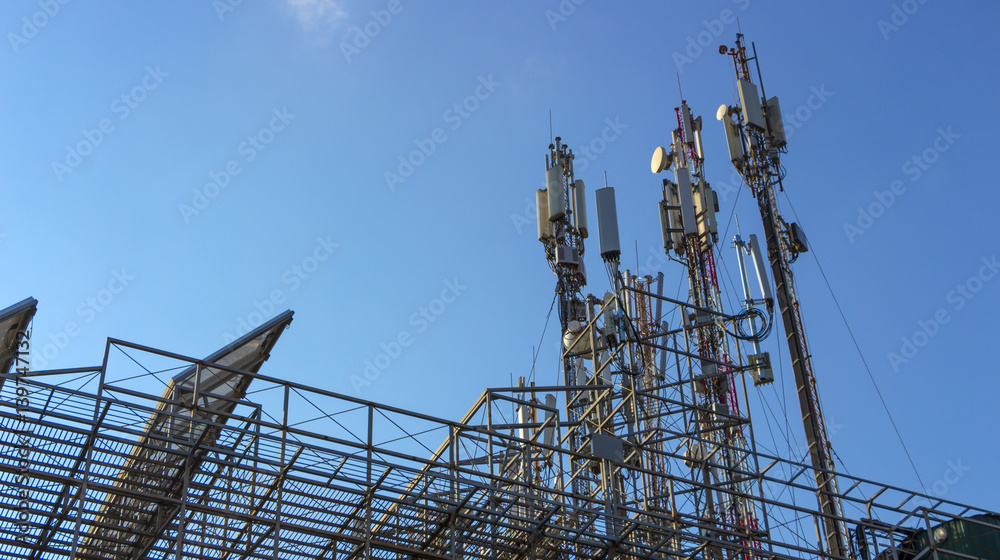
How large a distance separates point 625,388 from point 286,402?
1321 centimetres

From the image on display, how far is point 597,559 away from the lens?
26.4 metres

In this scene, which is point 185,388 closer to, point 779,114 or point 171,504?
point 171,504

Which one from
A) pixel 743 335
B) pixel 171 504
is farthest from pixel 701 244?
pixel 171 504

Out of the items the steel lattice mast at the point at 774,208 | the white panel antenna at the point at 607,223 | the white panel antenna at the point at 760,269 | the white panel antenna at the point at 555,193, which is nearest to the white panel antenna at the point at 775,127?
the steel lattice mast at the point at 774,208

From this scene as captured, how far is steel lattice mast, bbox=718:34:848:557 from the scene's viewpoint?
139 ft

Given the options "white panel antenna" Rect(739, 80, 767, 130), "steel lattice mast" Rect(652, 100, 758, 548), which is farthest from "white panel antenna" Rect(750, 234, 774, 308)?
"white panel antenna" Rect(739, 80, 767, 130)

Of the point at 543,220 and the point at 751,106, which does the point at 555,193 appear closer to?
the point at 543,220

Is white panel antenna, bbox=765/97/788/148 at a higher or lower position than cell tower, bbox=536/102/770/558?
higher

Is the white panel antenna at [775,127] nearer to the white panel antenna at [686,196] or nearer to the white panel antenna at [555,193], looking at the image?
the white panel antenna at [686,196]

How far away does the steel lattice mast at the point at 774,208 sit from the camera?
4222 centimetres

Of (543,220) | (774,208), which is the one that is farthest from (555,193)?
(774,208)

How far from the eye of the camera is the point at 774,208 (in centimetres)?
4725

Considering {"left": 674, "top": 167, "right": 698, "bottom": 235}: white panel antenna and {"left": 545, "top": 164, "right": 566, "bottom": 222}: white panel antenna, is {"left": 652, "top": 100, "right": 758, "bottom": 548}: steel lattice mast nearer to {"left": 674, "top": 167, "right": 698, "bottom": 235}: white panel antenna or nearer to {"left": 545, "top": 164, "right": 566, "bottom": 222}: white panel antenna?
{"left": 674, "top": 167, "right": 698, "bottom": 235}: white panel antenna

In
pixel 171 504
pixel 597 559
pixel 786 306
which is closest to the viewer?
pixel 171 504
